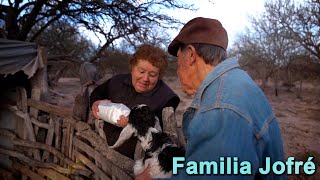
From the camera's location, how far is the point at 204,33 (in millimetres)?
1502

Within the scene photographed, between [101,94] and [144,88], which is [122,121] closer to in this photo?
[144,88]

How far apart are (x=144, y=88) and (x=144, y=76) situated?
0.40 ft

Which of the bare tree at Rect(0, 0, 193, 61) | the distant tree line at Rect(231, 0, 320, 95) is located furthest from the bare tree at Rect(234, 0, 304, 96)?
the bare tree at Rect(0, 0, 193, 61)

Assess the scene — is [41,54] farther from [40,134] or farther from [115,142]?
[115,142]

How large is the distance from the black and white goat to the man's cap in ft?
3.26

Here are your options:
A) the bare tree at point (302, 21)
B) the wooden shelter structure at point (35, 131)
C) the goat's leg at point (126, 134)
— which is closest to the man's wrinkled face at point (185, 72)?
the goat's leg at point (126, 134)

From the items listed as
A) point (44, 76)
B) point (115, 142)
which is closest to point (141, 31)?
point (44, 76)

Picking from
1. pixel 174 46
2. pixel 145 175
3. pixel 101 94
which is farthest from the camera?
pixel 101 94

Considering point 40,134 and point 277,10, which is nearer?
point 40,134

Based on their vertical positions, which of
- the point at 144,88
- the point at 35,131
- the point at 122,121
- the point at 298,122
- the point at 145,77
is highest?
the point at 145,77

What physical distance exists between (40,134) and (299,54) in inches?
1008

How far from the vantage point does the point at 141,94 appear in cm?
295

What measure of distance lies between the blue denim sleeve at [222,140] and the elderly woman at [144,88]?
66.1 inches

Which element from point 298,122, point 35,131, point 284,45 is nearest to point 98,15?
point 35,131
